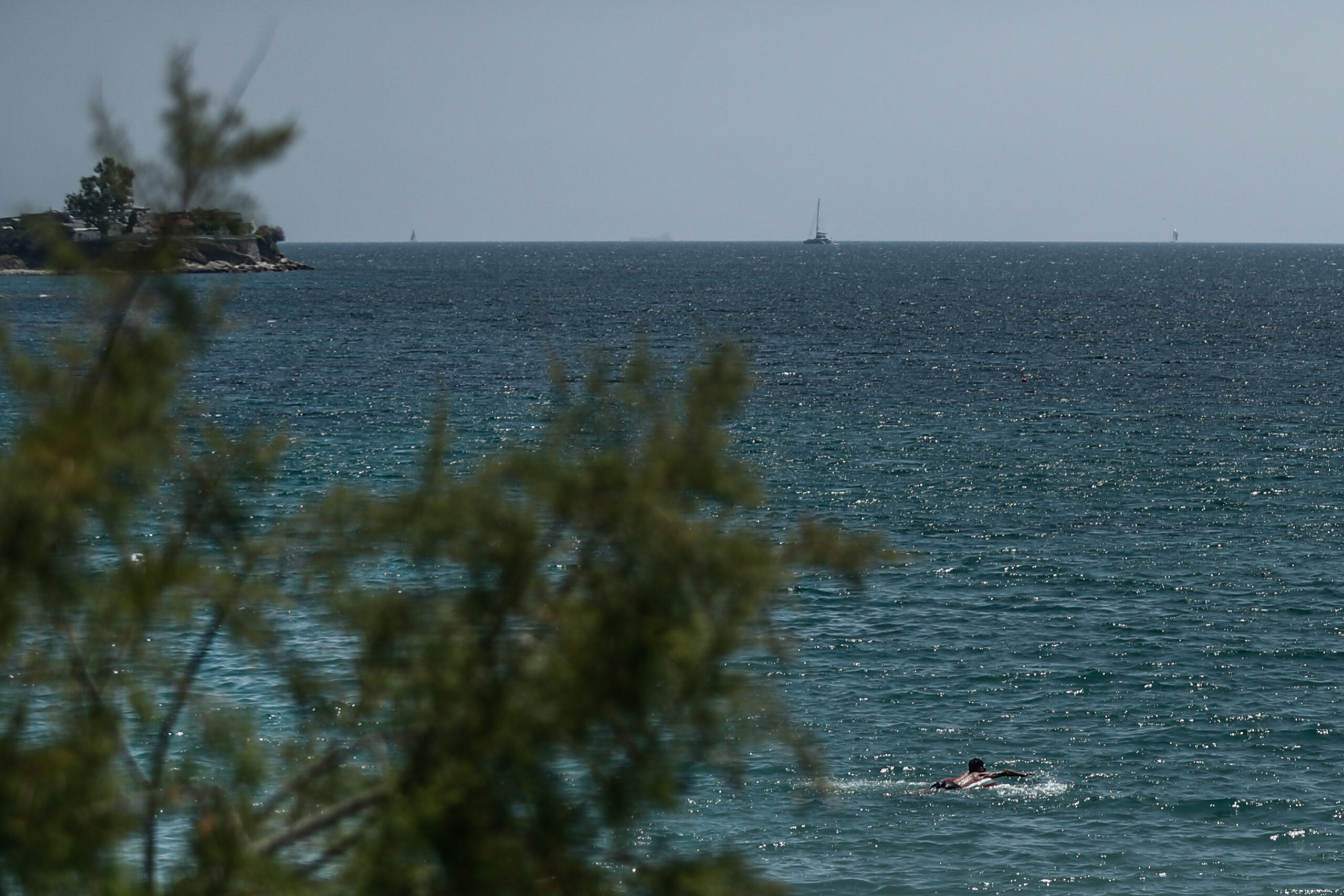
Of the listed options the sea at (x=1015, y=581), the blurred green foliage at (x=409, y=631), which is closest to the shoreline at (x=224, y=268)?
the sea at (x=1015, y=581)

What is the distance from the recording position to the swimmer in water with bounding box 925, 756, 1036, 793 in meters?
20.4

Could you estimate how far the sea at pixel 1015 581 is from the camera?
19.0 meters

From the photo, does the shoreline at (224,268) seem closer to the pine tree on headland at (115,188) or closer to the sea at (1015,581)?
the sea at (1015,581)

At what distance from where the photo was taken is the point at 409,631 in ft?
20.9

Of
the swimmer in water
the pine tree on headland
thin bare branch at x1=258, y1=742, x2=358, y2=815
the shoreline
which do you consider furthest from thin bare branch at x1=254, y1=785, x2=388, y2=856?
the shoreline

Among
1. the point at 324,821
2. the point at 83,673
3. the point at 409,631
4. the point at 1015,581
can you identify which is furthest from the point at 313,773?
the point at 1015,581

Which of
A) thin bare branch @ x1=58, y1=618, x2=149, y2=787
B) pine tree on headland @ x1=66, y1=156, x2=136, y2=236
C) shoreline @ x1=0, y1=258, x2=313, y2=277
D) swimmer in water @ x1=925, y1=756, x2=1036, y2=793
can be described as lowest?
swimmer in water @ x1=925, y1=756, x2=1036, y2=793

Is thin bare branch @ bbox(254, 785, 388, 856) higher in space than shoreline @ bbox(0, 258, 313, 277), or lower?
lower

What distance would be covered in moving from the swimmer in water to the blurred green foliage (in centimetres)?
1446

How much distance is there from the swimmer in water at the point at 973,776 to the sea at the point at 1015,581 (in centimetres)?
19

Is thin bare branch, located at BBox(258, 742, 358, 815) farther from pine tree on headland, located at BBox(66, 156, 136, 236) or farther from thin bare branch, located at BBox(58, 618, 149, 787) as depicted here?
pine tree on headland, located at BBox(66, 156, 136, 236)

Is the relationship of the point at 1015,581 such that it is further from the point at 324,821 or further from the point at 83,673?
the point at 83,673

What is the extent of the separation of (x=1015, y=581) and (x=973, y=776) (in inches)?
459

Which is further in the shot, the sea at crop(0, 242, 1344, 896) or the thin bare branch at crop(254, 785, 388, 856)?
the sea at crop(0, 242, 1344, 896)
